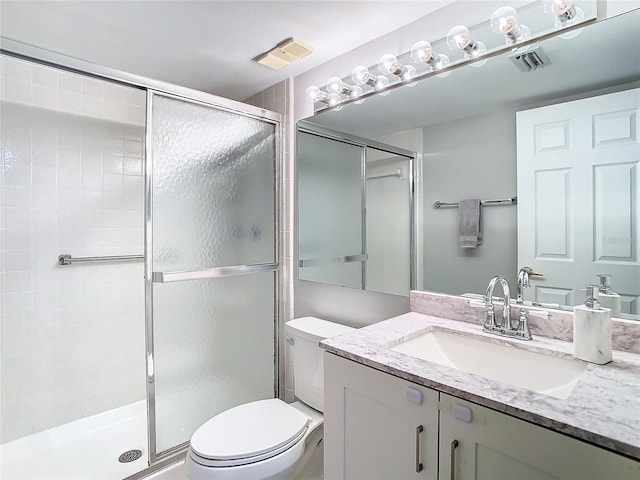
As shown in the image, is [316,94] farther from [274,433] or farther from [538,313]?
[274,433]

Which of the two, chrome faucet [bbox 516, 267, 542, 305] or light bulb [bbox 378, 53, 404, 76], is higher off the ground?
light bulb [bbox 378, 53, 404, 76]

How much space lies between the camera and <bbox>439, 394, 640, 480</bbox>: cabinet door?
0.63 metres

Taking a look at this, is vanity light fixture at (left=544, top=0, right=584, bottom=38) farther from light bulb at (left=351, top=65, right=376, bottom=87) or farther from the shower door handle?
the shower door handle

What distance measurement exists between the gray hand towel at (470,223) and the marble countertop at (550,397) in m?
0.35

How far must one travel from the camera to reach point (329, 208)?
1.96 meters

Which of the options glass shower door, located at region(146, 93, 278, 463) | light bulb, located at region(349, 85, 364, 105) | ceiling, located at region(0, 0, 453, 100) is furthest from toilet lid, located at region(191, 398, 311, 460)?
ceiling, located at region(0, 0, 453, 100)

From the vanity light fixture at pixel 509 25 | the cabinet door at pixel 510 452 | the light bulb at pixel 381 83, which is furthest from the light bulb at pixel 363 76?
the cabinet door at pixel 510 452

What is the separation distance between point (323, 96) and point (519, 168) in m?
1.05

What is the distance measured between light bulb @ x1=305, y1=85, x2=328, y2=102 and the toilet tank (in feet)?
3.91

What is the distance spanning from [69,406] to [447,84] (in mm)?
2705

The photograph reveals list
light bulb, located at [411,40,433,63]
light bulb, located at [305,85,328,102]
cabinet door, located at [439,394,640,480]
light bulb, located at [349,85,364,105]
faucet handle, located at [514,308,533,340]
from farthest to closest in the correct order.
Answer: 1. light bulb, located at [305,85,328,102]
2. light bulb, located at [349,85,364,105]
3. light bulb, located at [411,40,433,63]
4. faucet handle, located at [514,308,533,340]
5. cabinet door, located at [439,394,640,480]

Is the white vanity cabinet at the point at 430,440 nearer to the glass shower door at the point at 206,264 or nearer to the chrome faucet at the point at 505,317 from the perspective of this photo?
the chrome faucet at the point at 505,317

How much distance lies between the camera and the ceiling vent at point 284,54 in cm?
168

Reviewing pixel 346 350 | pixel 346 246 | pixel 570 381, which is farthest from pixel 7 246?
pixel 570 381
